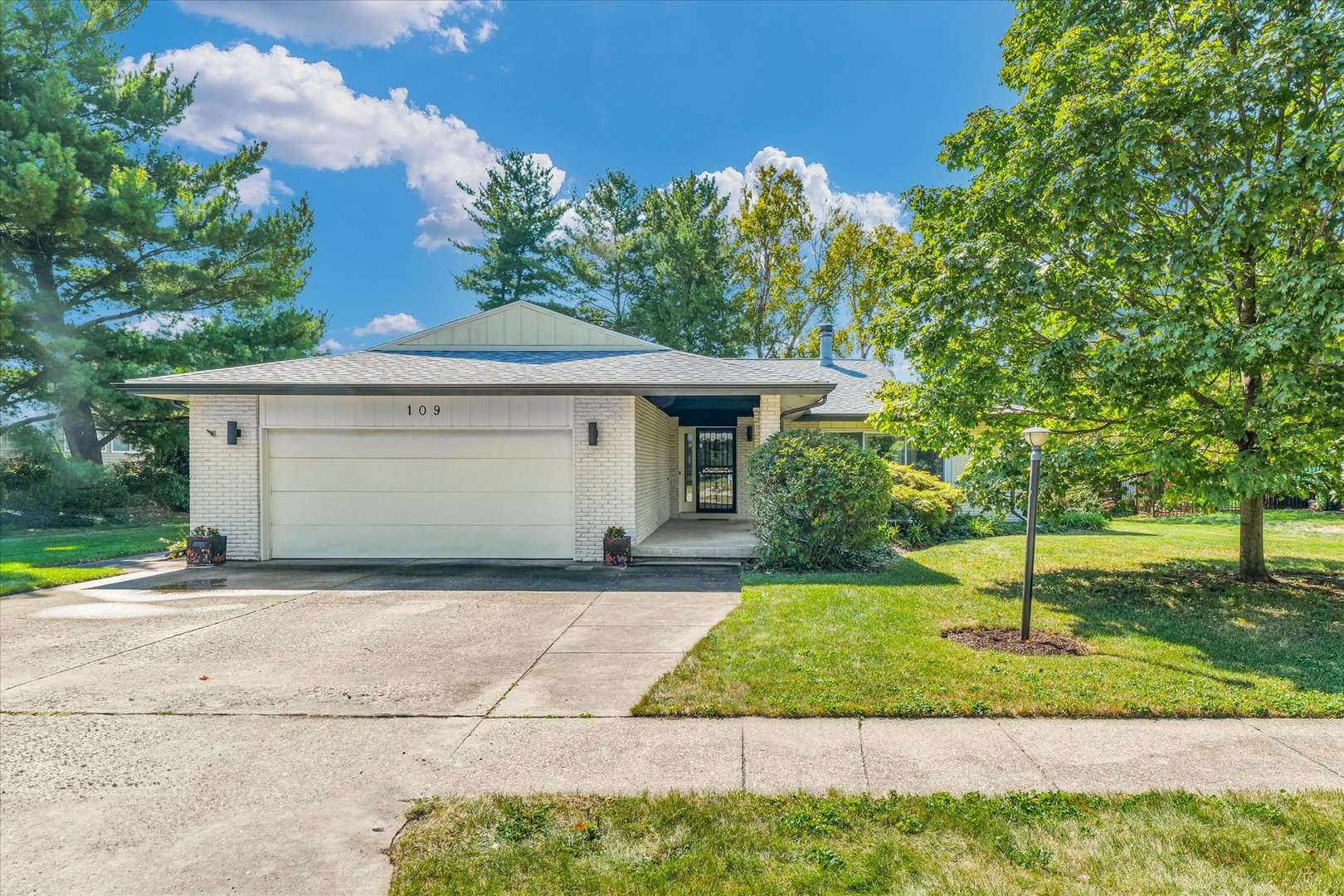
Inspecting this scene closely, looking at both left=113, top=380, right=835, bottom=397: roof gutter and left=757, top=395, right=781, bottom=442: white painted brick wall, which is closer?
left=113, top=380, right=835, bottom=397: roof gutter

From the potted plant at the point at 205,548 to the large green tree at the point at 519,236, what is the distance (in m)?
18.7

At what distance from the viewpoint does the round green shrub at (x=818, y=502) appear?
847 cm

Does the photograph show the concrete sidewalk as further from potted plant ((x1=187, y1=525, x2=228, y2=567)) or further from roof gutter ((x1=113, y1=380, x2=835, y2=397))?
potted plant ((x1=187, y1=525, x2=228, y2=567))

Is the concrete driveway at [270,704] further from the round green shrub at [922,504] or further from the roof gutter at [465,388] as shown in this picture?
the round green shrub at [922,504]

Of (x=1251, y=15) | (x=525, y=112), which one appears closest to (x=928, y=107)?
(x=525, y=112)

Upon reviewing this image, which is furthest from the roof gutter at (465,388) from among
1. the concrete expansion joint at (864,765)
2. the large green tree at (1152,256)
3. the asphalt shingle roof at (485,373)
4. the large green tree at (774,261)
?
the large green tree at (774,261)

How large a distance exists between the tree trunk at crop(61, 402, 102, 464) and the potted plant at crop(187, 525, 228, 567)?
11.8 m

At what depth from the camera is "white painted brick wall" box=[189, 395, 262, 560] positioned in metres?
9.98

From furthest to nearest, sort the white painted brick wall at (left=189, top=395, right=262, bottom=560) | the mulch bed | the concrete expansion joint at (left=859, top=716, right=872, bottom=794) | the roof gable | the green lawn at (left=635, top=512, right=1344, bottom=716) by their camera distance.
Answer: the roof gable < the white painted brick wall at (left=189, top=395, right=262, bottom=560) < the mulch bed < the green lawn at (left=635, top=512, right=1344, bottom=716) < the concrete expansion joint at (left=859, top=716, right=872, bottom=794)

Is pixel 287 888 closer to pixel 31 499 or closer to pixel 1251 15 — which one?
pixel 1251 15

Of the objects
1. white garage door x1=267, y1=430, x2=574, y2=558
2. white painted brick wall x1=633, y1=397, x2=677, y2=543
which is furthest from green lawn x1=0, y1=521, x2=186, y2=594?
white painted brick wall x1=633, y1=397, x2=677, y2=543

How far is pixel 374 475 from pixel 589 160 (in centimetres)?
2055

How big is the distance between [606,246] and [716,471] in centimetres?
1552

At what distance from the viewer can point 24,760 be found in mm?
3457
